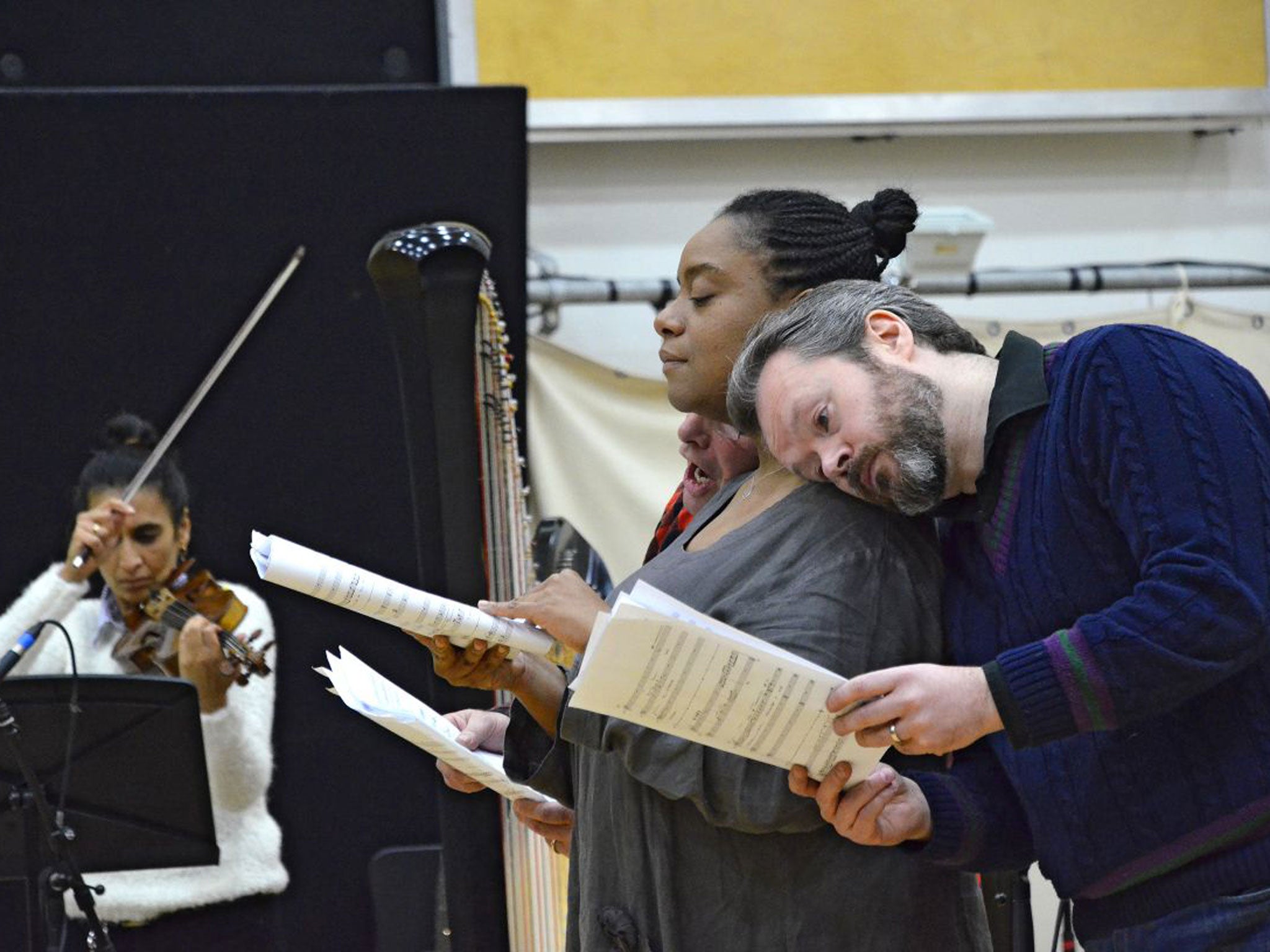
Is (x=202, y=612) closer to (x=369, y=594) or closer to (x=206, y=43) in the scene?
(x=206, y=43)

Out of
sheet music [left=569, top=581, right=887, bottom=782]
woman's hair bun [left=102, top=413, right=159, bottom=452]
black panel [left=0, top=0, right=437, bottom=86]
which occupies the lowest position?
sheet music [left=569, top=581, right=887, bottom=782]

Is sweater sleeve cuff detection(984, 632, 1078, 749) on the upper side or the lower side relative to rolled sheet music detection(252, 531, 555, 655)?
lower

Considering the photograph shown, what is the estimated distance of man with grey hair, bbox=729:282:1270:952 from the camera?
140cm

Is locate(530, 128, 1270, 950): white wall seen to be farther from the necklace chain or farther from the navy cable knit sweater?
the navy cable knit sweater

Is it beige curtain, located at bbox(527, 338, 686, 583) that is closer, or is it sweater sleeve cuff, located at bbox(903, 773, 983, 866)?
sweater sleeve cuff, located at bbox(903, 773, 983, 866)

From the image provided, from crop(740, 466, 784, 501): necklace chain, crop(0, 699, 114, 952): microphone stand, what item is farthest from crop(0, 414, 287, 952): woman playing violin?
crop(740, 466, 784, 501): necklace chain

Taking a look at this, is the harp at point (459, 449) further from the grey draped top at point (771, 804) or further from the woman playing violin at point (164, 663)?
the woman playing violin at point (164, 663)

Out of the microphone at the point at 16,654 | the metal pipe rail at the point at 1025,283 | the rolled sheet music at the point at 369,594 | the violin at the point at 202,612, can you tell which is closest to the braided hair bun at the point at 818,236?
the rolled sheet music at the point at 369,594

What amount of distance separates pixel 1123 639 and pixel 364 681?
2.58 ft

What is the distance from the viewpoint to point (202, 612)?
3723mm

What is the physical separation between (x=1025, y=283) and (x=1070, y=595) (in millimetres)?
3749

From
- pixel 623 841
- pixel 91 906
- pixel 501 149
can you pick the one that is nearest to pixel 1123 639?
pixel 623 841

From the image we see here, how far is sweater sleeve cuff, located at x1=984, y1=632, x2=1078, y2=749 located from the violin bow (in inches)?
107

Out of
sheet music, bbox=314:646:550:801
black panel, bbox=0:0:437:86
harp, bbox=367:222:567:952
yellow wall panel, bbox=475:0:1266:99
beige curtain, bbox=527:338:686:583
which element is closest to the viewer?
sheet music, bbox=314:646:550:801
